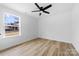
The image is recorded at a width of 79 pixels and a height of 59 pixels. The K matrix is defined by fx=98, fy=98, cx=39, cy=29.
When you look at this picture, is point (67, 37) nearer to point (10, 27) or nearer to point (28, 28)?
point (28, 28)

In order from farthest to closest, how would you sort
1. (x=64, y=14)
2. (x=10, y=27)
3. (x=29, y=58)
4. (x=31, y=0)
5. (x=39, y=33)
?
(x=64, y=14) → (x=39, y=33) → (x=10, y=27) → (x=29, y=58) → (x=31, y=0)

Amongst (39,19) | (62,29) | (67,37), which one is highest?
(39,19)

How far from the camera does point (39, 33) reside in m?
4.07

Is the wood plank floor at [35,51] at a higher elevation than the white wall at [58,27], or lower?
lower

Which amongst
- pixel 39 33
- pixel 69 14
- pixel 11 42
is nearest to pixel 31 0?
pixel 11 42

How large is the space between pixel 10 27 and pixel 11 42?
101 cm

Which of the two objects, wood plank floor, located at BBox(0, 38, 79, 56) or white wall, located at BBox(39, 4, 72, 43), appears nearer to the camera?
wood plank floor, located at BBox(0, 38, 79, 56)

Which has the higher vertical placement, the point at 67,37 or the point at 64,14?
the point at 64,14

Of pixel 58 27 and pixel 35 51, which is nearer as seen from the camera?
pixel 35 51

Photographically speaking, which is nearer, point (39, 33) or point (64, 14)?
point (39, 33)

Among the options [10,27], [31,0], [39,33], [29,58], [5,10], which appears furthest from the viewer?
[39,33]

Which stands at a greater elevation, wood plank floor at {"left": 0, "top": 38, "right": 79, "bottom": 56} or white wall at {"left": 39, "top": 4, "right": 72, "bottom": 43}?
white wall at {"left": 39, "top": 4, "right": 72, "bottom": 43}

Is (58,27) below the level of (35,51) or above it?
above

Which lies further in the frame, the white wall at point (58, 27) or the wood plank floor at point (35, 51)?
the white wall at point (58, 27)
